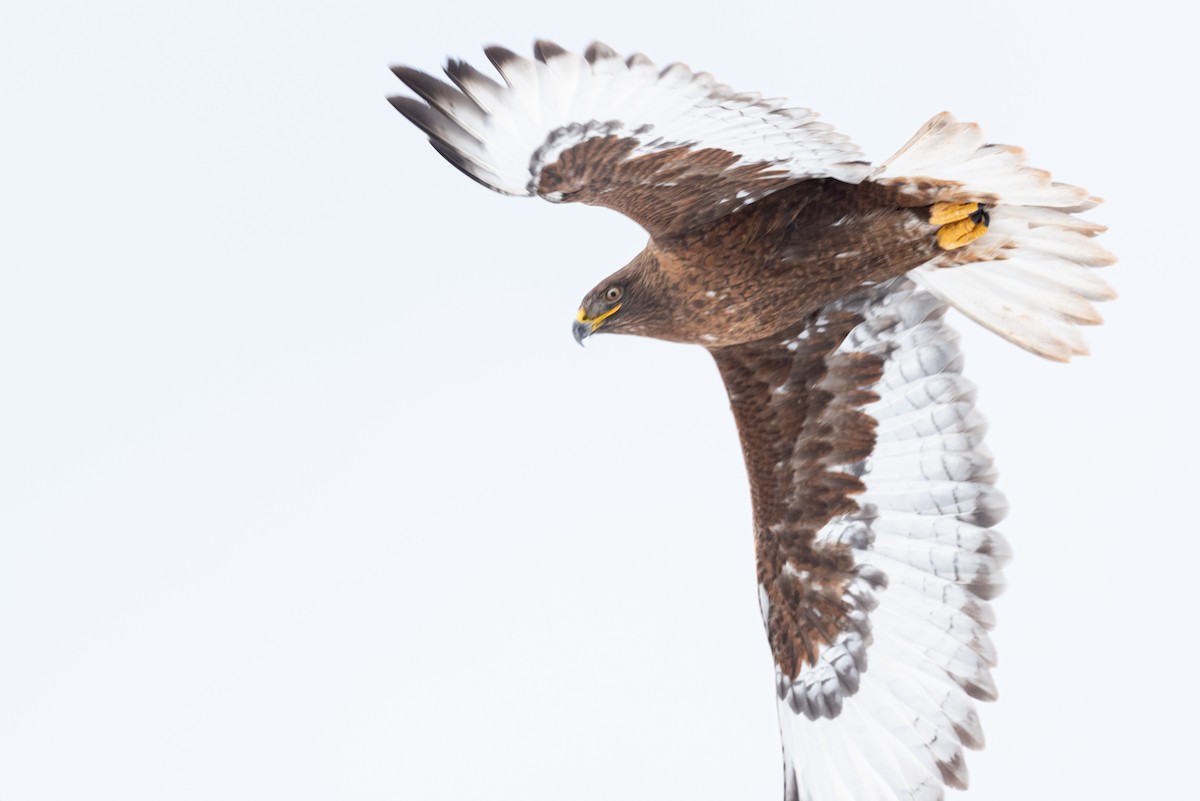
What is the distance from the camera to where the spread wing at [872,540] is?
741 cm

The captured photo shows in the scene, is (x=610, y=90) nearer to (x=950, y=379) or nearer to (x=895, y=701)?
(x=950, y=379)

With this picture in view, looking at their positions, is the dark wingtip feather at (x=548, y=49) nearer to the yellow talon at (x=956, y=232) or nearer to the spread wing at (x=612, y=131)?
the spread wing at (x=612, y=131)

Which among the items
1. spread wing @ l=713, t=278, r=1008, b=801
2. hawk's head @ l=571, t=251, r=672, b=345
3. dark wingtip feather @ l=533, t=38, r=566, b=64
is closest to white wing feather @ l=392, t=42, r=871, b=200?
dark wingtip feather @ l=533, t=38, r=566, b=64

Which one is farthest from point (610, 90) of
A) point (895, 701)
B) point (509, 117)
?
point (895, 701)

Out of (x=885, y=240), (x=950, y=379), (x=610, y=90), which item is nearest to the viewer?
(x=610, y=90)

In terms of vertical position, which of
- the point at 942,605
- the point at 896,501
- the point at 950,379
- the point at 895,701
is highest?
the point at 950,379

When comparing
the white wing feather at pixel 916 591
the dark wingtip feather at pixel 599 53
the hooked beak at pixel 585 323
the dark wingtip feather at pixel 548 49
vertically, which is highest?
the dark wingtip feather at pixel 548 49

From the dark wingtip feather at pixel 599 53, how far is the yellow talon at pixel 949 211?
1863 millimetres

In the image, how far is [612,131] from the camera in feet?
19.1

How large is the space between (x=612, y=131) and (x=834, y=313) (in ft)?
7.23

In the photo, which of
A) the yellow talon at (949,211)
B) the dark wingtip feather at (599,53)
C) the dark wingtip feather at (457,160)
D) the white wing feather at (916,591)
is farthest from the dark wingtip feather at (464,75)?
the white wing feather at (916,591)

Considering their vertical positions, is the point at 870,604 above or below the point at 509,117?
below

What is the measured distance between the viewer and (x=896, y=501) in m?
7.72

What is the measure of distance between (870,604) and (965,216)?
2.31 metres
